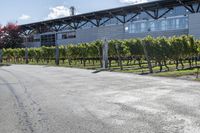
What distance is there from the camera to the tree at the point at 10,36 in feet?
265

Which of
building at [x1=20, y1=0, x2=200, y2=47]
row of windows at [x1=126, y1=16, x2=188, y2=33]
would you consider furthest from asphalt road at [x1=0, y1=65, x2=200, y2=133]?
row of windows at [x1=126, y1=16, x2=188, y2=33]

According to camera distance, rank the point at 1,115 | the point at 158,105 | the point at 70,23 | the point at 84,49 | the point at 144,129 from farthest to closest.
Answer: the point at 70,23, the point at 84,49, the point at 158,105, the point at 1,115, the point at 144,129

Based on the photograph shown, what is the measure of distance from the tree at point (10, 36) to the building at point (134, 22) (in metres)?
8.82

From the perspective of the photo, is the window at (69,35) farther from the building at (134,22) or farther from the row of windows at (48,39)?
the row of windows at (48,39)

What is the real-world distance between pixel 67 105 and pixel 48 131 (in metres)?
3.34

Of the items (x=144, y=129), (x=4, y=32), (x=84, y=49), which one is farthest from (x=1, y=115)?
(x=4, y=32)

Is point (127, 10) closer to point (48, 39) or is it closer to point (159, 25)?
point (159, 25)

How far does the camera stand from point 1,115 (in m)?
9.67

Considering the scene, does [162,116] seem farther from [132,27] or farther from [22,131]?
[132,27]

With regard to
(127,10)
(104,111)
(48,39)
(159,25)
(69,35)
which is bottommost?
(104,111)

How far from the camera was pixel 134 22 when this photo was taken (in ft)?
178

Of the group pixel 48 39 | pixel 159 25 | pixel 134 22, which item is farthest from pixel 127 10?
pixel 48 39

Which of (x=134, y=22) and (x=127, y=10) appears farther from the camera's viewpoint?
(x=134, y=22)

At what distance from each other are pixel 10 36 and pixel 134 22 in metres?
35.7
